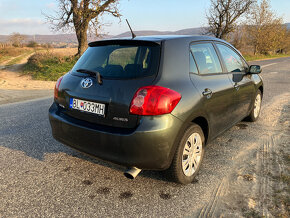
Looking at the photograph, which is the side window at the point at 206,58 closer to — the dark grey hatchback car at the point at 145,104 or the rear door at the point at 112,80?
the dark grey hatchback car at the point at 145,104

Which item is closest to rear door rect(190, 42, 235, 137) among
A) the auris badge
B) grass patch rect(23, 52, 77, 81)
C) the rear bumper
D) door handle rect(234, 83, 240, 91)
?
door handle rect(234, 83, 240, 91)

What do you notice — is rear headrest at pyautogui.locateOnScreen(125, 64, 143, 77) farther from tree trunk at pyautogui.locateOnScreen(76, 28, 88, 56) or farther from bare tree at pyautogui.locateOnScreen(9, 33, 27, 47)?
bare tree at pyautogui.locateOnScreen(9, 33, 27, 47)

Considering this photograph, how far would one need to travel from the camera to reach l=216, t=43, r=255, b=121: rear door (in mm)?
3676

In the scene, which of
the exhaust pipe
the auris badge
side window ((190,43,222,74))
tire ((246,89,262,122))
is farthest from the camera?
tire ((246,89,262,122))

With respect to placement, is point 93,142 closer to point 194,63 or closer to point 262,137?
point 194,63

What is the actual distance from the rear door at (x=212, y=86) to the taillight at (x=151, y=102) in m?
0.57

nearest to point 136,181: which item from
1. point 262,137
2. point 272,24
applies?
point 262,137

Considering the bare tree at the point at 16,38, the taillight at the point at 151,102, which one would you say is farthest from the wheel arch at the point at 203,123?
the bare tree at the point at 16,38

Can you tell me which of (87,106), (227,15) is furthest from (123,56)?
(227,15)

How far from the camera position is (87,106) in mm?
2611

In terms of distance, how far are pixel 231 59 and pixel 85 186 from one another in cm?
292

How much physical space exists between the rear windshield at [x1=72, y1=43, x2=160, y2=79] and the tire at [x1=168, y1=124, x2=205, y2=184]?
0.81 metres

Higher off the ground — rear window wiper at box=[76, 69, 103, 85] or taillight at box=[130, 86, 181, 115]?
rear window wiper at box=[76, 69, 103, 85]

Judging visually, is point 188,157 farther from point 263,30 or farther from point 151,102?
point 263,30
